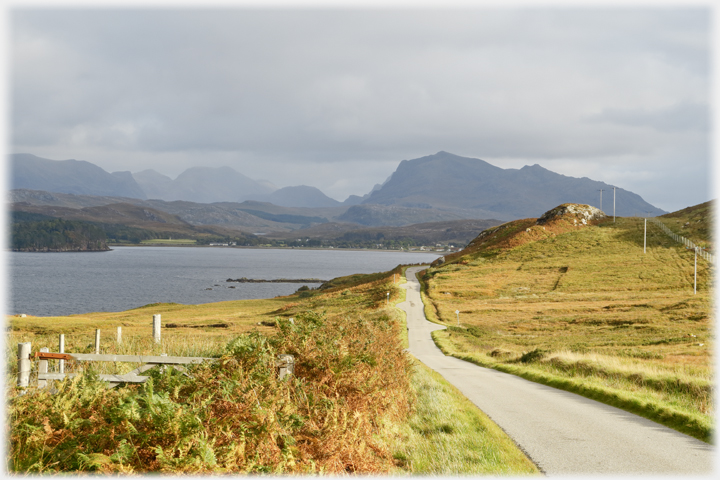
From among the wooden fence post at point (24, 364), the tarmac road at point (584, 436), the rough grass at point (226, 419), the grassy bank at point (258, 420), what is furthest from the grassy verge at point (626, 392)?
the wooden fence post at point (24, 364)

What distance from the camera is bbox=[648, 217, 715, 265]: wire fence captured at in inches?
→ 3243

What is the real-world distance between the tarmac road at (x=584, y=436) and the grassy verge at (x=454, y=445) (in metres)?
0.41

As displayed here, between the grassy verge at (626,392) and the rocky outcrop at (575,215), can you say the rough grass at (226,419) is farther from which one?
the rocky outcrop at (575,215)

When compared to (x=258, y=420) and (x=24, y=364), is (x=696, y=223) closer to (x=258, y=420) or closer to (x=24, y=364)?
(x=258, y=420)

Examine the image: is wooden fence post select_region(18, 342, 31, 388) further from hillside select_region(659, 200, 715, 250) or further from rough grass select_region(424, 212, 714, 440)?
hillside select_region(659, 200, 715, 250)

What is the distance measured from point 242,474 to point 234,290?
386ft

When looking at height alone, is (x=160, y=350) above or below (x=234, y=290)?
above

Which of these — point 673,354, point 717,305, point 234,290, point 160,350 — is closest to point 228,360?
point 160,350

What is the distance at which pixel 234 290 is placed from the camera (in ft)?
395

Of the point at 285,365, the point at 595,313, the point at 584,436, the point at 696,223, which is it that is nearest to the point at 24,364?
the point at 285,365

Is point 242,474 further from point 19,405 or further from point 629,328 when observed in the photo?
point 629,328

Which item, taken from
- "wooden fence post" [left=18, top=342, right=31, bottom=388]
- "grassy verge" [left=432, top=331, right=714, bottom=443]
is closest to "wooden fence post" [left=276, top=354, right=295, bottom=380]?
"wooden fence post" [left=18, top=342, right=31, bottom=388]

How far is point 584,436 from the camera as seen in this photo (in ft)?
34.7

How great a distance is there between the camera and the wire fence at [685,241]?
270ft
